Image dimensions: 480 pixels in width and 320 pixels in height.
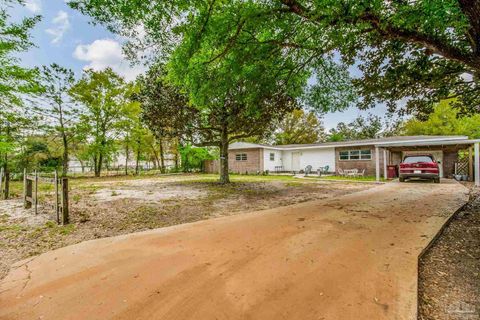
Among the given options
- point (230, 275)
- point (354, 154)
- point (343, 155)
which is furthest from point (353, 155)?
point (230, 275)

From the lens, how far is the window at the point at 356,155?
1970 centimetres

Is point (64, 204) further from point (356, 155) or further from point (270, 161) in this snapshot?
point (270, 161)

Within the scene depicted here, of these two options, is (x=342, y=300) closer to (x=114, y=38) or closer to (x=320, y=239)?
(x=320, y=239)

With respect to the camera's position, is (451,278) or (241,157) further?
(241,157)

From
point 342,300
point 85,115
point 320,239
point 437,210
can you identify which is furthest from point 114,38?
point 85,115

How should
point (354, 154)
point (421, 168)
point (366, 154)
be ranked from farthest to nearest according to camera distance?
point (354, 154)
point (366, 154)
point (421, 168)

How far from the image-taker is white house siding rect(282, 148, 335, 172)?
22.3 metres

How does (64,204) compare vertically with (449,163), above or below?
below

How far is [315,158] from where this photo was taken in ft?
77.2

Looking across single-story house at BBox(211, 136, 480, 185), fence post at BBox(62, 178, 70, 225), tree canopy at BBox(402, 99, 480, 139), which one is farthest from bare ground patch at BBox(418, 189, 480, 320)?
tree canopy at BBox(402, 99, 480, 139)

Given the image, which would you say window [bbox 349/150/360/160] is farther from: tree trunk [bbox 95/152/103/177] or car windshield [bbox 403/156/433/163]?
tree trunk [bbox 95/152/103/177]

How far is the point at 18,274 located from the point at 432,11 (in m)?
7.31

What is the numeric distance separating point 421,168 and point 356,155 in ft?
23.9

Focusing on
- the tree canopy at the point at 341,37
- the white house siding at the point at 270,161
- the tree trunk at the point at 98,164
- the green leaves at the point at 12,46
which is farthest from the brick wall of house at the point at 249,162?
the green leaves at the point at 12,46
